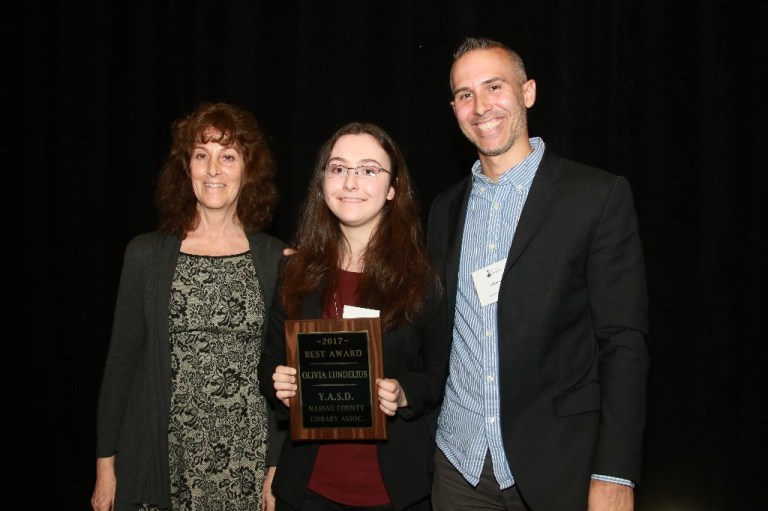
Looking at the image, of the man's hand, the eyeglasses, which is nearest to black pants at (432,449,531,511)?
the man's hand

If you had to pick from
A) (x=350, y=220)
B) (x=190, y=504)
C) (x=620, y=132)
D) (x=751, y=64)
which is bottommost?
(x=190, y=504)

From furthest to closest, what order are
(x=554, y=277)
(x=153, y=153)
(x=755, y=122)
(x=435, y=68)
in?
(x=153, y=153), (x=435, y=68), (x=755, y=122), (x=554, y=277)

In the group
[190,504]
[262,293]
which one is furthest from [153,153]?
[190,504]

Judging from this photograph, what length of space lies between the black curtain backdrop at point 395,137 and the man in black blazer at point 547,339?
120 cm

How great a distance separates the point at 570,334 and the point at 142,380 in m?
1.46

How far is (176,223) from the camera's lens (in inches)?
102

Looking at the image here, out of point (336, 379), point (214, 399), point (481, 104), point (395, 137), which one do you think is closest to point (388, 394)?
point (336, 379)

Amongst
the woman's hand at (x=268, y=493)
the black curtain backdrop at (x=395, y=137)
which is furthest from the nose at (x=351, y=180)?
the black curtain backdrop at (x=395, y=137)

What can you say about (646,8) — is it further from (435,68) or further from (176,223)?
(176,223)

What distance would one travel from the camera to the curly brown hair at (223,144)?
258cm

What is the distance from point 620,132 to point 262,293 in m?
1.74

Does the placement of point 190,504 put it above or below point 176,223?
below

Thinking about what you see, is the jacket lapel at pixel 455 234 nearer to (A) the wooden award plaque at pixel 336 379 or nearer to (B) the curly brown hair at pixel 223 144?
(A) the wooden award plaque at pixel 336 379

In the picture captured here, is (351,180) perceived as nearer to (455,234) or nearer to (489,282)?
(455,234)
